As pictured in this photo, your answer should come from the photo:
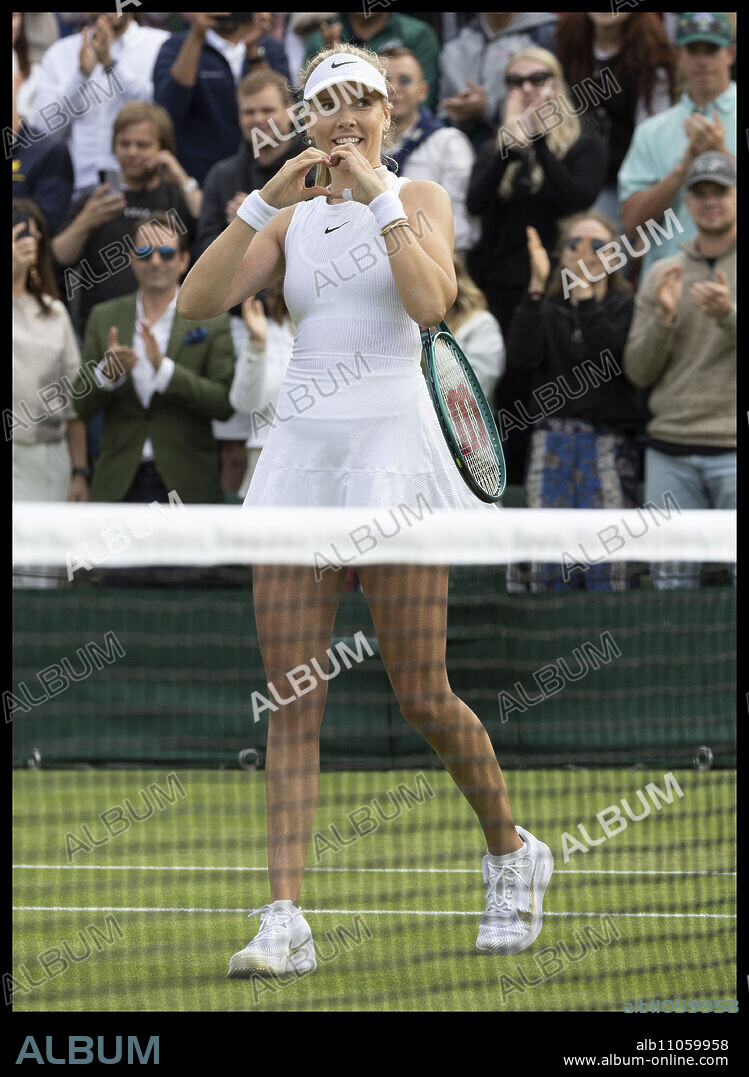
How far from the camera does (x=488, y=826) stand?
3953 mm

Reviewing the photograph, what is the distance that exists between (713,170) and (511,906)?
16.5ft

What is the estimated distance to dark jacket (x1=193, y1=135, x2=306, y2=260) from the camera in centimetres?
843

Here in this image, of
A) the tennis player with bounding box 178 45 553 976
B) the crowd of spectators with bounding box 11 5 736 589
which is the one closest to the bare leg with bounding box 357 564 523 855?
the tennis player with bounding box 178 45 553 976

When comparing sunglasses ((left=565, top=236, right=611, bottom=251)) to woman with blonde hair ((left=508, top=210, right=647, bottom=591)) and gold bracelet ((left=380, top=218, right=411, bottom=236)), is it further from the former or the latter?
gold bracelet ((left=380, top=218, right=411, bottom=236))

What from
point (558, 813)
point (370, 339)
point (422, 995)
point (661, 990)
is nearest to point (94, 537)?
point (370, 339)

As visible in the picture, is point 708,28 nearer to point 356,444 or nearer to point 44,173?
point 44,173

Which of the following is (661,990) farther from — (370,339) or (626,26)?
(626,26)

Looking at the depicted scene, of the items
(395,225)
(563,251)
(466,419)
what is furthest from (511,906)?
(563,251)

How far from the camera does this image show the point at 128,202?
862 cm

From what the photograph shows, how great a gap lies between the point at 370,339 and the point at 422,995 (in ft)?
5.33

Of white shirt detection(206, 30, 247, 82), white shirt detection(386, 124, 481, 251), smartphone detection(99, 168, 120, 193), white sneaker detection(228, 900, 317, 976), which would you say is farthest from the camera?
white shirt detection(206, 30, 247, 82)

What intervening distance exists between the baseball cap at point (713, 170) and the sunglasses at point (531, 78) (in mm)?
1026

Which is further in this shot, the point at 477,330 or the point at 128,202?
the point at 128,202

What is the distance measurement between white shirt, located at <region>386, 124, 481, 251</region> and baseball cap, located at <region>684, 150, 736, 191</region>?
Answer: 1233mm
